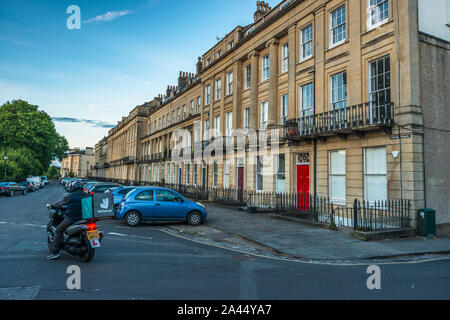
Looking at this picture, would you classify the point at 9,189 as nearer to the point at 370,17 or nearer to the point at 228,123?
the point at 228,123

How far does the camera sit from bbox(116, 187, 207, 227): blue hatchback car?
12484mm

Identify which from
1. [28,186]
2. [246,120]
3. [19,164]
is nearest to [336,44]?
[246,120]

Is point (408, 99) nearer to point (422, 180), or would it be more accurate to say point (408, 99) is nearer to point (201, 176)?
point (422, 180)

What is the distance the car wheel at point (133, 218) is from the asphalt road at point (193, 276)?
12.2ft

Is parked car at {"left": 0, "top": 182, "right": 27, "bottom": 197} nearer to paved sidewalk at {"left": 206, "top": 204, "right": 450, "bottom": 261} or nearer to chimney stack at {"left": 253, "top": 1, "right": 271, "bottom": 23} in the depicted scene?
paved sidewalk at {"left": 206, "top": 204, "right": 450, "bottom": 261}

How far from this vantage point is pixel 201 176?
30609 mm

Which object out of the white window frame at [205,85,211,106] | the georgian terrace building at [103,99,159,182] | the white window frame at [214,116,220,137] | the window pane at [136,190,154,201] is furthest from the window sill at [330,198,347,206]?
the georgian terrace building at [103,99,159,182]

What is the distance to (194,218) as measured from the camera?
1324cm

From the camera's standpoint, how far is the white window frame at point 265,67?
70.4 ft

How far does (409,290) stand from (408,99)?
887 centimetres

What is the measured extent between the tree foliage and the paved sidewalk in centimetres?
4419

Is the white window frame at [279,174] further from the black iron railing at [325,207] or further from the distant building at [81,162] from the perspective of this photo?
the distant building at [81,162]

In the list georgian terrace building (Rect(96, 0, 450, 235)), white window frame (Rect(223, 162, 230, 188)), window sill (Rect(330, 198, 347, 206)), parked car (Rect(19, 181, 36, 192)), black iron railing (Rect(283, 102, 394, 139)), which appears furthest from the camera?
parked car (Rect(19, 181, 36, 192))
